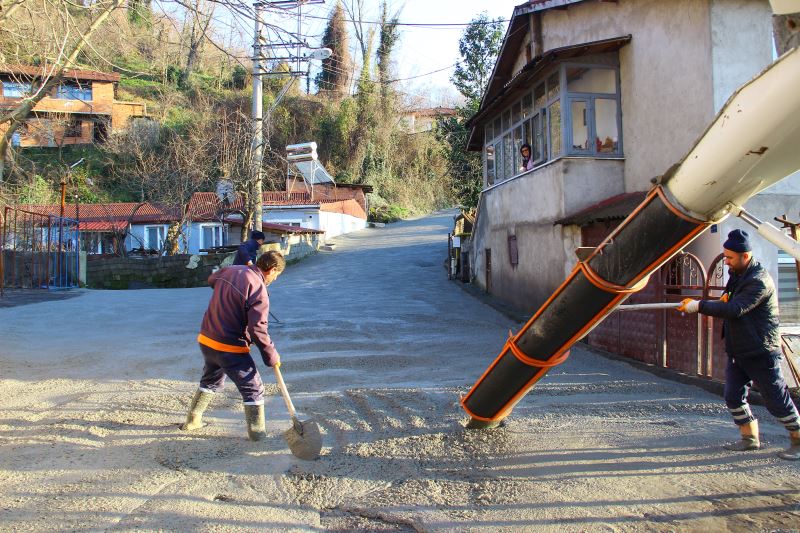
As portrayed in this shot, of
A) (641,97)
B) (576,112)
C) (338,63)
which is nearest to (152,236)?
(338,63)

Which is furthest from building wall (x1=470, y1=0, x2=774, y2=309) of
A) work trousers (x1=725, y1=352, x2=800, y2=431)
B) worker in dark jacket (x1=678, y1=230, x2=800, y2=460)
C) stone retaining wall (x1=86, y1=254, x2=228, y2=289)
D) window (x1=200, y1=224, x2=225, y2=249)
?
window (x1=200, y1=224, x2=225, y2=249)

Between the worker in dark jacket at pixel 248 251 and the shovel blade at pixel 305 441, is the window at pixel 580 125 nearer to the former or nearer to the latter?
the worker in dark jacket at pixel 248 251

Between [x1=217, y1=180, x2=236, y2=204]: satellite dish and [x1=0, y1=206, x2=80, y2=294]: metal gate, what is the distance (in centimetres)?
1060

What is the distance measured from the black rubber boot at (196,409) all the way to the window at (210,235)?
29.1 metres

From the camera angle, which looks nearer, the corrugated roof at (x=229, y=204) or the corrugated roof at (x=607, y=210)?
the corrugated roof at (x=607, y=210)

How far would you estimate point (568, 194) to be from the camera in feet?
38.9

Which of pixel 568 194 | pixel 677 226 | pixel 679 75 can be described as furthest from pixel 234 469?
pixel 679 75

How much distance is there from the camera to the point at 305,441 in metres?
4.43

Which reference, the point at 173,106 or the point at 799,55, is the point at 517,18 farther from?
the point at 173,106

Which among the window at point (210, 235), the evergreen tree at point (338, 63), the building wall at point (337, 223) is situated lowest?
the window at point (210, 235)

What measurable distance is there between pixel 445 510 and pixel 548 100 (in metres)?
10.8

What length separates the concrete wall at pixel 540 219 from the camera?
11906 millimetres

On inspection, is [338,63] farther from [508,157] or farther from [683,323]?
[683,323]

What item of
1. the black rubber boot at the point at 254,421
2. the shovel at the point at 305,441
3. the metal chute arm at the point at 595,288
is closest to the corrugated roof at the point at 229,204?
the black rubber boot at the point at 254,421
